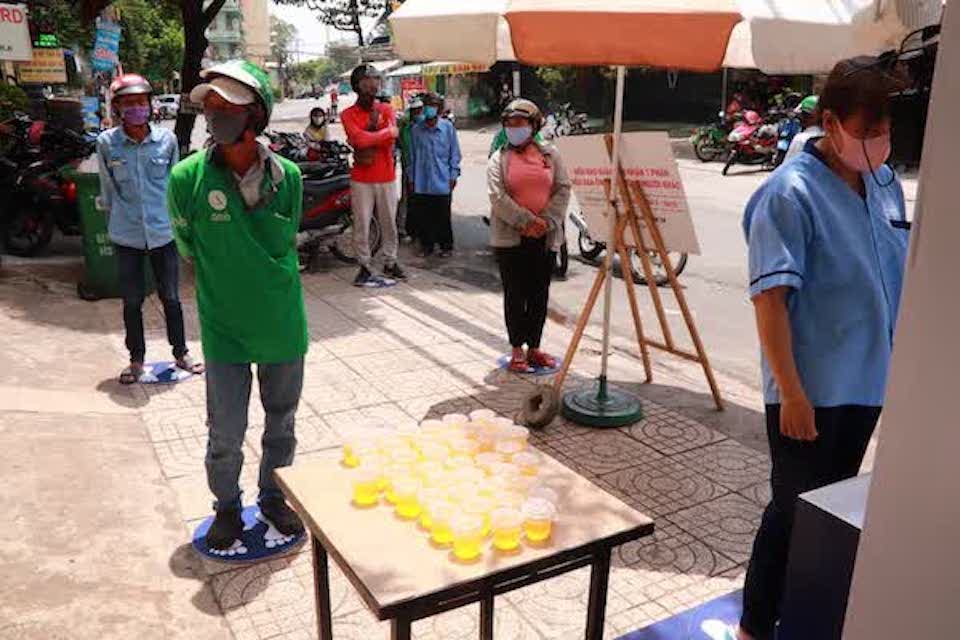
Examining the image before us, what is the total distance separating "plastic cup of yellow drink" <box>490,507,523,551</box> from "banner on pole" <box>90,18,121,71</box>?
35.9ft

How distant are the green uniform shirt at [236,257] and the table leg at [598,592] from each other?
1.53m

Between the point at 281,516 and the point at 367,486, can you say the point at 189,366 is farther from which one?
the point at 367,486

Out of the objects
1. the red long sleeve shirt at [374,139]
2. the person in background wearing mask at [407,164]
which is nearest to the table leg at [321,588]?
the red long sleeve shirt at [374,139]

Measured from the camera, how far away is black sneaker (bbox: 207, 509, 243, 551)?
323 cm

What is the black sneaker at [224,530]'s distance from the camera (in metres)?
3.23

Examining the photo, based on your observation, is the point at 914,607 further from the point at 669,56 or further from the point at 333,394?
the point at 333,394

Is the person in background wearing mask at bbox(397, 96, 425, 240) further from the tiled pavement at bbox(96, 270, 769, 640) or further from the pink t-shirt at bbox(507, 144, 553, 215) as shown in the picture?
the pink t-shirt at bbox(507, 144, 553, 215)

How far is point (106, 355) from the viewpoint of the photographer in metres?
5.58

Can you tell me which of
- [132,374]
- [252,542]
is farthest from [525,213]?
[132,374]

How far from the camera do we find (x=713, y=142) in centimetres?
1919

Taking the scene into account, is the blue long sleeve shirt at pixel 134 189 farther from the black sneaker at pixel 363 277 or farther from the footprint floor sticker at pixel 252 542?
the black sneaker at pixel 363 277

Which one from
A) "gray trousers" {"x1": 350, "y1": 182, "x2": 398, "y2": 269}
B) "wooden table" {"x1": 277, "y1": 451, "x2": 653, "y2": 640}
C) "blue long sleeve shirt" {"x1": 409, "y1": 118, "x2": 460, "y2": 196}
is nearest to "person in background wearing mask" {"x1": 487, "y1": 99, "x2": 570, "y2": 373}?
"gray trousers" {"x1": 350, "y1": 182, "x2": 398, "y2": 269}

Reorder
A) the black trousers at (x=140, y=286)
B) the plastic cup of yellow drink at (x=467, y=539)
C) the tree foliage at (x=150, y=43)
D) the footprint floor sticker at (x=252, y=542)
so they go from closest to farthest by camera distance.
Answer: the plastic cup of yellow drink at (x=467, y=539) < the footprint floor sticker at (x=252, y=542) < the black trousers at (x=140, y=286) < the tree foliage at (x=150, y=43)

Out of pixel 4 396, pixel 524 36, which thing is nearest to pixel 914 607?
pixel 524 36
